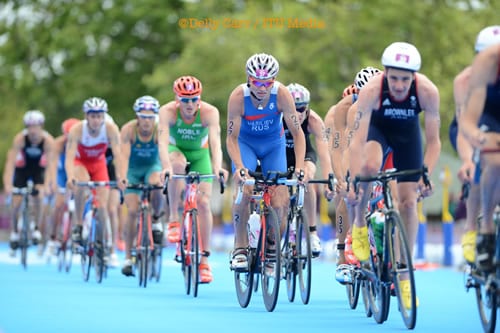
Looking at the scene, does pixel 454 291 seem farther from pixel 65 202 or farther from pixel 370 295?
pixel 65 202

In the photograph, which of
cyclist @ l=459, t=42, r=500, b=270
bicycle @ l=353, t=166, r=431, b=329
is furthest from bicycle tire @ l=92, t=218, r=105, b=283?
cyclist @ l=459, t=42, r=500, b=270

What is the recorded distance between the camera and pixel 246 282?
13.4m

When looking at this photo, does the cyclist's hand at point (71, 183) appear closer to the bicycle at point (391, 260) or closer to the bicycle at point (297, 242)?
the bicycle at point (297, 242)

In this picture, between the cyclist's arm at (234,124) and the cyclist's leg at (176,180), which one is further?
the cyclist's leg at (176,180)

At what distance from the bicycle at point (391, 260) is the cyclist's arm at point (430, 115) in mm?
522

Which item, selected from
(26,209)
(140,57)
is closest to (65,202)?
(26,209)

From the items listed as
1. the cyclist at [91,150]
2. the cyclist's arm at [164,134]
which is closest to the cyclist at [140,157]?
the cyclist at [91,150]

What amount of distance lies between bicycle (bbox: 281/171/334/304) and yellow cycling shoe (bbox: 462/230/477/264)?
8.19 ft

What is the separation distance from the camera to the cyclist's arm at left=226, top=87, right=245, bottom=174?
13352 mm

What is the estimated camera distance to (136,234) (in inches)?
690

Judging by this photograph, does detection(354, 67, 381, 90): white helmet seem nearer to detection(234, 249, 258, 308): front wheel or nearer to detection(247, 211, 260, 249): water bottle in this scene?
detection(247, 211, 260, 249): water bottle

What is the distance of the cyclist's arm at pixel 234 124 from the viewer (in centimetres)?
1335

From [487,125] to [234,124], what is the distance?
13.0 feet

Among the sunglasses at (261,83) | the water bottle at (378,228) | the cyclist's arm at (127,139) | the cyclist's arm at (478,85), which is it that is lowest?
the water bottle at (378,228)
